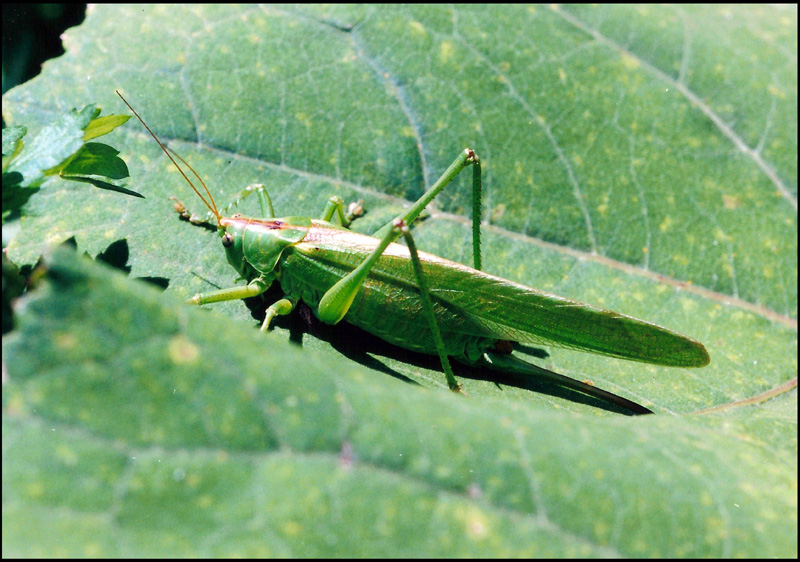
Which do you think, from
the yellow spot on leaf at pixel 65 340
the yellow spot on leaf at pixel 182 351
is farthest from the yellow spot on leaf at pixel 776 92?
the yellow spot on leaf at pixel 65 340

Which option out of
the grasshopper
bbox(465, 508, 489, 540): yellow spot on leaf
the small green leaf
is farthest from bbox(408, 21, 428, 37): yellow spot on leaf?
bbox(465, 508, 489, 540): yellow spot on leaf

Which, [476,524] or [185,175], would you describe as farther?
[185,175]

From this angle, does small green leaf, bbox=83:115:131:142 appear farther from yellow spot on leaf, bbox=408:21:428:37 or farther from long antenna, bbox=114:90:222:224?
yellow spot on leaf, bbox=408:21:428:37

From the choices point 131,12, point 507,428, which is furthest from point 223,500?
point 131,12

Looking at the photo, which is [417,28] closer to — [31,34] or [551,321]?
[551,321]

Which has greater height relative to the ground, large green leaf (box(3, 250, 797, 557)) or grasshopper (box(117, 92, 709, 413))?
large green leaf (box(3, 250, 797, 557))

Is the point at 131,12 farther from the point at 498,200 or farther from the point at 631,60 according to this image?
the point at 631,60

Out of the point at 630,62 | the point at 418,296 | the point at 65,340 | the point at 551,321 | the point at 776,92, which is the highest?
the point at 776,92

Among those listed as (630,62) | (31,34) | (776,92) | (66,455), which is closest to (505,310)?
(630,62)
